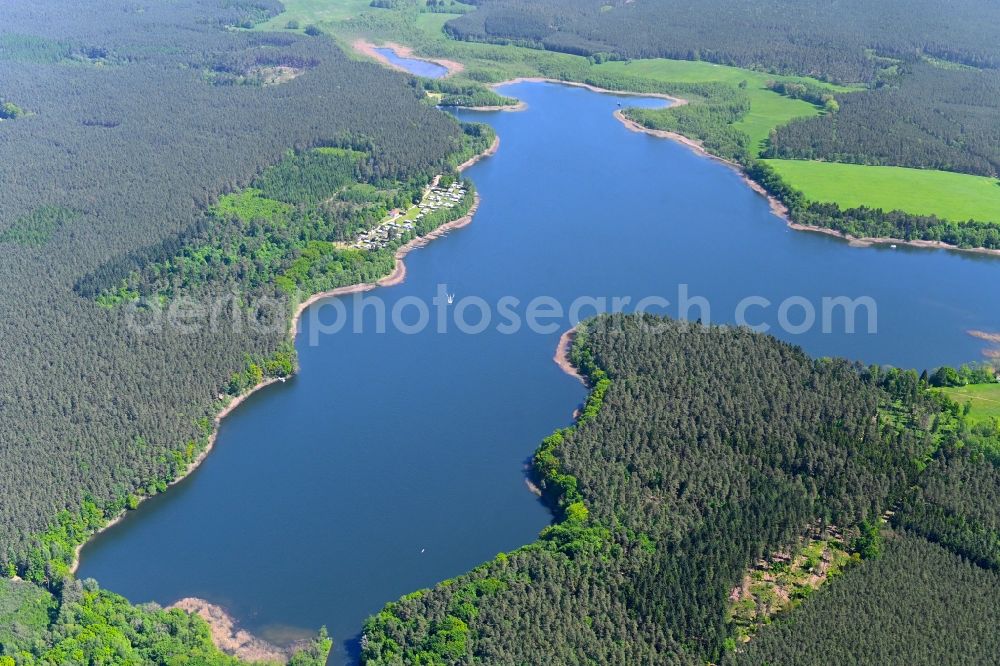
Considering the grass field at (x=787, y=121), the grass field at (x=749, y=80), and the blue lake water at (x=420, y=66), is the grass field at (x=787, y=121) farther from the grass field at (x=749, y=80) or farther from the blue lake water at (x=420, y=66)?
the blue lake water at (x=420, y=66)

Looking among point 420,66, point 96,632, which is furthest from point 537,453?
point 420,66

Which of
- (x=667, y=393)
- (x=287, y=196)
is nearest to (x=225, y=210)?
(x=287, y=196)

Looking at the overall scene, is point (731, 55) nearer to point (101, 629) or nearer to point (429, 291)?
point (429, 291)

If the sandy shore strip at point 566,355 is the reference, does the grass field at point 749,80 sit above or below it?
above

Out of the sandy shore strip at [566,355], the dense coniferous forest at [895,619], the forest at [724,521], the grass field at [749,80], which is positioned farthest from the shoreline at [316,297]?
the dense coniferous forest at [895,619]

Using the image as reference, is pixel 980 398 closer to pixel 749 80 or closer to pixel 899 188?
pixel 899 188

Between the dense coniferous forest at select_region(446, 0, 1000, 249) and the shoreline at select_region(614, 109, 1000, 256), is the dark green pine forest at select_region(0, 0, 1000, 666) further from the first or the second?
the shoreline at select_region(614, 109, 1000, 256)

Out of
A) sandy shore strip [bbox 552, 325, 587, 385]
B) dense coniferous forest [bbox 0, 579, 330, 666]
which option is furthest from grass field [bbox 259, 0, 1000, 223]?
dense coniferous forest [bbox 0, 579, 330, 666]
